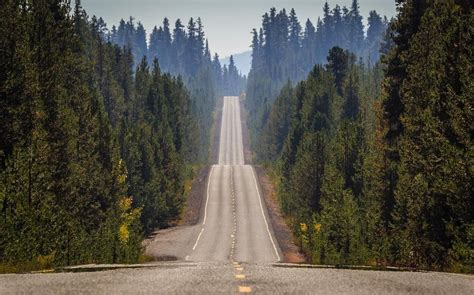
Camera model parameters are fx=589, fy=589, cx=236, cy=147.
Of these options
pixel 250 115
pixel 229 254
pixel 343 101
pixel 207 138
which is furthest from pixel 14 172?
pixel 250 115

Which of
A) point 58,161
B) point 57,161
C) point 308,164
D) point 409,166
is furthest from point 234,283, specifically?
point 308,164

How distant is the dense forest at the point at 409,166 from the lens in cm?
2131

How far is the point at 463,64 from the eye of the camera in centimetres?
2234

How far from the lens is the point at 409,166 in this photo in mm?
28000

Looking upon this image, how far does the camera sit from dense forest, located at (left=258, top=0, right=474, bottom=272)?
2131 cm

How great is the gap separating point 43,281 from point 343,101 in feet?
232

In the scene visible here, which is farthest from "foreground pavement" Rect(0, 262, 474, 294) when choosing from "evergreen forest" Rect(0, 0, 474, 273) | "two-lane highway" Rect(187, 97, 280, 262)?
"two-lane highway" Rect(187, 97, 280, 262)

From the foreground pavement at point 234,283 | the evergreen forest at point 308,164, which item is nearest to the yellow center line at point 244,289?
the foreground pavement at point 234,283

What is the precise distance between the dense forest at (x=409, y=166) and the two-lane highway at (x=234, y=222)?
4.07 meters

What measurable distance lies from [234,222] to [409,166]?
3793 centimetres

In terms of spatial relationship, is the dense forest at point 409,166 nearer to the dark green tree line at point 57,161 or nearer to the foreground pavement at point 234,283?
the foreground pavement at point 234,283

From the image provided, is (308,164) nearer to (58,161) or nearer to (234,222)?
(234,222)

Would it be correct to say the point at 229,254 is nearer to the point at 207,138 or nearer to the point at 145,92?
the point at 145,92

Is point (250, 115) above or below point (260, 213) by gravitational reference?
above
